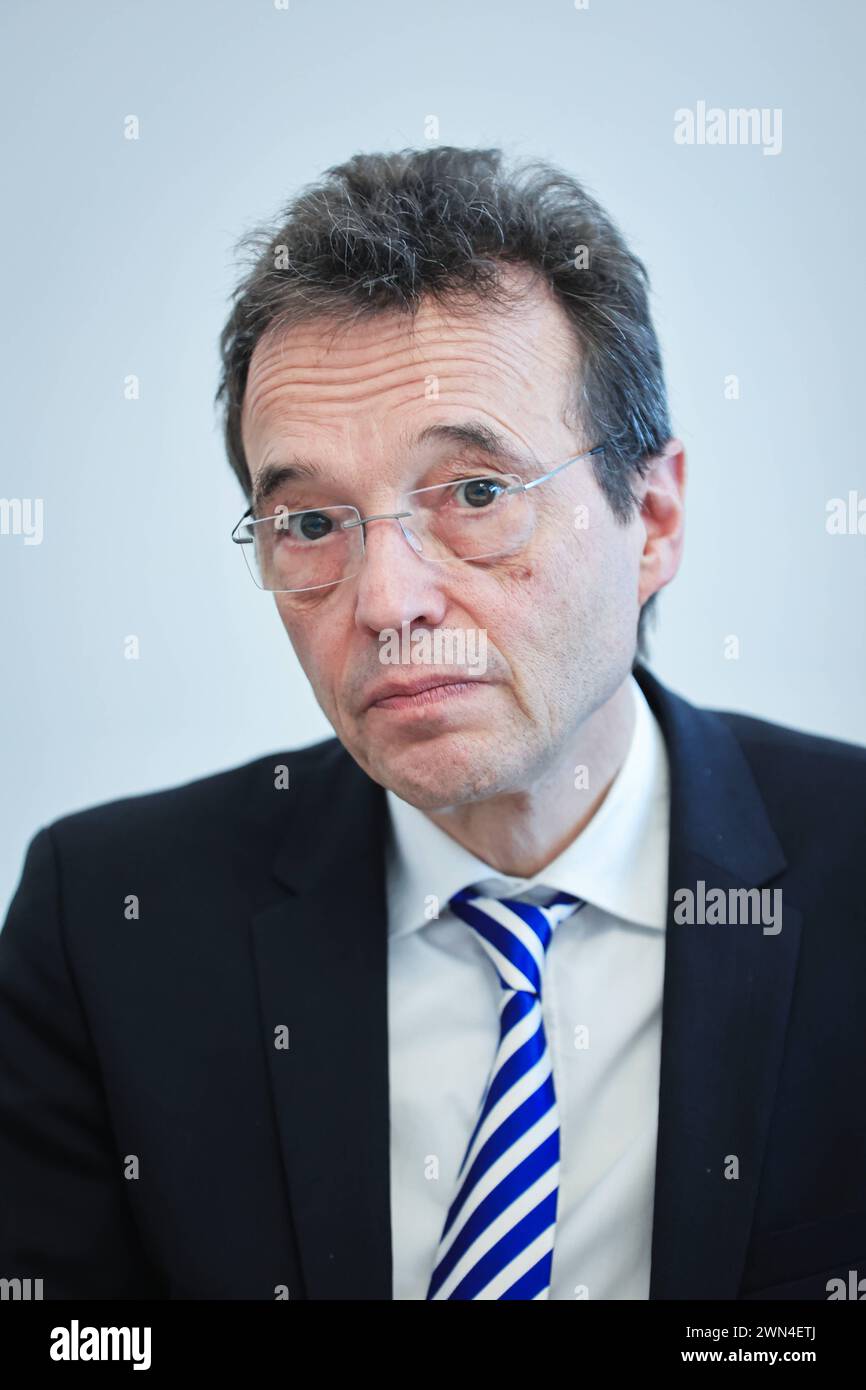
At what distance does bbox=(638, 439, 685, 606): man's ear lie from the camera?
1.94 meters

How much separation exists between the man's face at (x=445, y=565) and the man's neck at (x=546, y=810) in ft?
0.37

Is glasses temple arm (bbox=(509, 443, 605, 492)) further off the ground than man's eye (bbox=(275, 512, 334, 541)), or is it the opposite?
glasses temple arm (bbox=(509, 443, 605, 492))

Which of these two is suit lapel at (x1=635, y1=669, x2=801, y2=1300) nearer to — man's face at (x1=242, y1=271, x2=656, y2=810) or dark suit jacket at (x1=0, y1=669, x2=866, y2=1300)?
dark suit jacket at (x1=0, y1=669, x2=866, y2=1300)

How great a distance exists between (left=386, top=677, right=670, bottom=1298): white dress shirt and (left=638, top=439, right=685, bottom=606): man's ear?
288 millimetres

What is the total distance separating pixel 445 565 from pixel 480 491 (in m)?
0.11

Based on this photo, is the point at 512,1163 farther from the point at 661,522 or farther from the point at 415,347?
the point at 415,347

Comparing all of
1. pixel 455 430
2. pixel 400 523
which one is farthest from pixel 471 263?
pixel 400 523

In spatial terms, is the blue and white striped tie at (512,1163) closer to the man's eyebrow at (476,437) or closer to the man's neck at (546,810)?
the man's neck at (546,810)

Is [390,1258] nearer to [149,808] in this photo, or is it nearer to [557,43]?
[149,808]

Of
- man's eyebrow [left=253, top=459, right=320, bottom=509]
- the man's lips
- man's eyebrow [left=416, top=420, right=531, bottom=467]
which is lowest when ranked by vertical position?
the man's lips

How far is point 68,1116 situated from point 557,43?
1.97 meters

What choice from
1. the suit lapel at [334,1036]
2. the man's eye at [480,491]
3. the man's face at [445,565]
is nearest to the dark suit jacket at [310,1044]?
the suit lapel at [334,1036]
